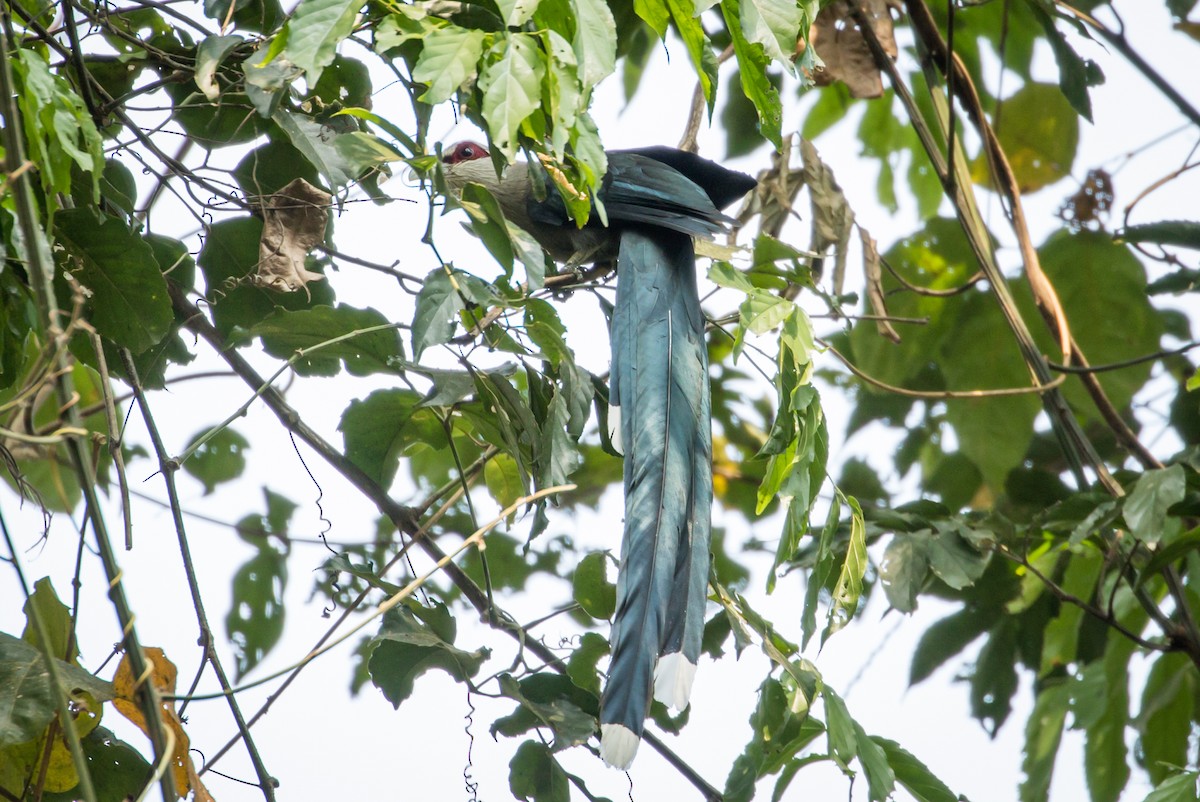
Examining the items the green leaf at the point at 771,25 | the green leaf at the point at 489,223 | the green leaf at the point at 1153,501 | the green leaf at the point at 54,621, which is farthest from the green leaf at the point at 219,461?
the green leaf at the point at 1153,501

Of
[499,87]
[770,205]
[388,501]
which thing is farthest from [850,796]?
[770,205]

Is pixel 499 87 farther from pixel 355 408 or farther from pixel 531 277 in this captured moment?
pixel 355 408

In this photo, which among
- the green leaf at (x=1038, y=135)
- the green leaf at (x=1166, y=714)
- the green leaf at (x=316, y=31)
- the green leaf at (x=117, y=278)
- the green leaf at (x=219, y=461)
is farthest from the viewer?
the green leaf at (x=1038, y=135)

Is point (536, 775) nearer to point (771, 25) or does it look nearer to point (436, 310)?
point (436, 310)

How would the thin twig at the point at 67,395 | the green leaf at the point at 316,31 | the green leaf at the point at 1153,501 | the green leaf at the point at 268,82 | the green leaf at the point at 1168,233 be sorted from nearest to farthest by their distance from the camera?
the thin twig at the point at 67,395
the green leaf at the point at 316,31
the green leaf at the point at 268,82
the green leaf at the point at 1153,501
the green leaf at the point at 1168,233

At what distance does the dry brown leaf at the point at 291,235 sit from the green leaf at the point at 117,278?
0.19m

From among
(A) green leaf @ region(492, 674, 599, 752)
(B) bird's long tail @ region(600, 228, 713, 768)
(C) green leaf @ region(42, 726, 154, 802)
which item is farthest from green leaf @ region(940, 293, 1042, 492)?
(C) green leaf @ region(42, 726, 154, 802)

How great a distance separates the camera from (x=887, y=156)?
3428mm

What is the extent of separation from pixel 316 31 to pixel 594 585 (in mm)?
1116

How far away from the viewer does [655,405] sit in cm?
183

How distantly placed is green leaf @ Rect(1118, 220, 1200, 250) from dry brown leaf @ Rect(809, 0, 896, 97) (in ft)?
2.29

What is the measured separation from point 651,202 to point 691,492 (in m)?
0.77

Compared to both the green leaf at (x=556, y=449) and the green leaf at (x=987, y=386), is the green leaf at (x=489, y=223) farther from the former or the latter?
the green leaf at (x=987, y=386)

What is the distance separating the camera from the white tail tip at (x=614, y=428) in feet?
5.95
